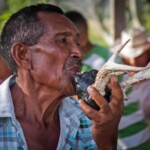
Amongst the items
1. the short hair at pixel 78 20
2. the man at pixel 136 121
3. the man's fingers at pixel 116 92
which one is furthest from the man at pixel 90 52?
the man's fingers at pixel 116 92

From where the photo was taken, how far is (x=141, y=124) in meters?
5.01

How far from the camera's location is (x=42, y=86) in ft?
9.73

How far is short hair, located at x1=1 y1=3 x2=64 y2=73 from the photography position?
9.78 ft

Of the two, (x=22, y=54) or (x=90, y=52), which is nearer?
(x=22, y=54)

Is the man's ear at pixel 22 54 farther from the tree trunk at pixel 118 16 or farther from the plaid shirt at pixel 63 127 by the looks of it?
the tree trunk at pixel 118 16

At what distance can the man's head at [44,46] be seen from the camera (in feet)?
9.45

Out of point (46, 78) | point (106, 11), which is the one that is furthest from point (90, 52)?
point (106, 11)

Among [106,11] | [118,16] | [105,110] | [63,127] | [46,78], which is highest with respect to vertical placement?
[106,11]

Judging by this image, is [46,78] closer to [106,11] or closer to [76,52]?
[76,52]

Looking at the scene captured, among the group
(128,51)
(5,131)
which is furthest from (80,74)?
(128,51)

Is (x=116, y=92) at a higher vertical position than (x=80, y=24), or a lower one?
lower

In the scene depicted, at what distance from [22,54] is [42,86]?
219 mm

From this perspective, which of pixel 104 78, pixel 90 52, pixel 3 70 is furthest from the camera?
pixel 90 52

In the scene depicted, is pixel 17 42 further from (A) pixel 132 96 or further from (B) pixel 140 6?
(B) pixel 140 6
